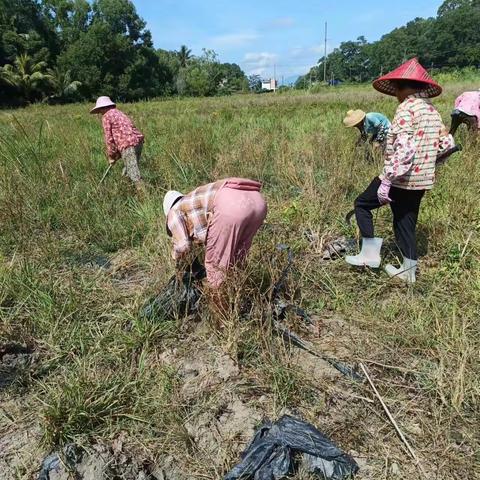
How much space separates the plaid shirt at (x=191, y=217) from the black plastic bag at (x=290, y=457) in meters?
0.97

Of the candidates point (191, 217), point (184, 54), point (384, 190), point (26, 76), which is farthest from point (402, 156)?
point (184, 54)

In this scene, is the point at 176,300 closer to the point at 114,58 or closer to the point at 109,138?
the point at 109,138

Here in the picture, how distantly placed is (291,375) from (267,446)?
442 mm

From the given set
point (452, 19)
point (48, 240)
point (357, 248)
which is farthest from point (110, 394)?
point (452, 19)

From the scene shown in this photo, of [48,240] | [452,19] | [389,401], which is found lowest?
[389,401]

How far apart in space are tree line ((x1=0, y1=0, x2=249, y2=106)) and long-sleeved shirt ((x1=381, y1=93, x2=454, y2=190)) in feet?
94.5

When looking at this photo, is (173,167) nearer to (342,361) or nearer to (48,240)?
(48,240)

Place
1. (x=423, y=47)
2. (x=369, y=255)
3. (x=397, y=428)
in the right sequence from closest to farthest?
(x=397, y=428), (x=369, y=255), (x=423, y=47)

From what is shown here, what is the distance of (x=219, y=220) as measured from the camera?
1.99 meters

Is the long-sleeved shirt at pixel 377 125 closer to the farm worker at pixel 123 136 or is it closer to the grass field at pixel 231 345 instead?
the grass field at pixel 231 345

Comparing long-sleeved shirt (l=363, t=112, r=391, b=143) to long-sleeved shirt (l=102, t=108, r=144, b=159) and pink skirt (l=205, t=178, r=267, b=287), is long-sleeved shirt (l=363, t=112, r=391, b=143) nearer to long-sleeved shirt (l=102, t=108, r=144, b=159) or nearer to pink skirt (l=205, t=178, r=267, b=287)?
long-sleeved shirt (l=102, t=108, r=144, b=159)

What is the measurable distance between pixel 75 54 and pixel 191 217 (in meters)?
37.5

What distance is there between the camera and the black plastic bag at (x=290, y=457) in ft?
4.69

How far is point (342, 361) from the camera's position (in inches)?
80.0
